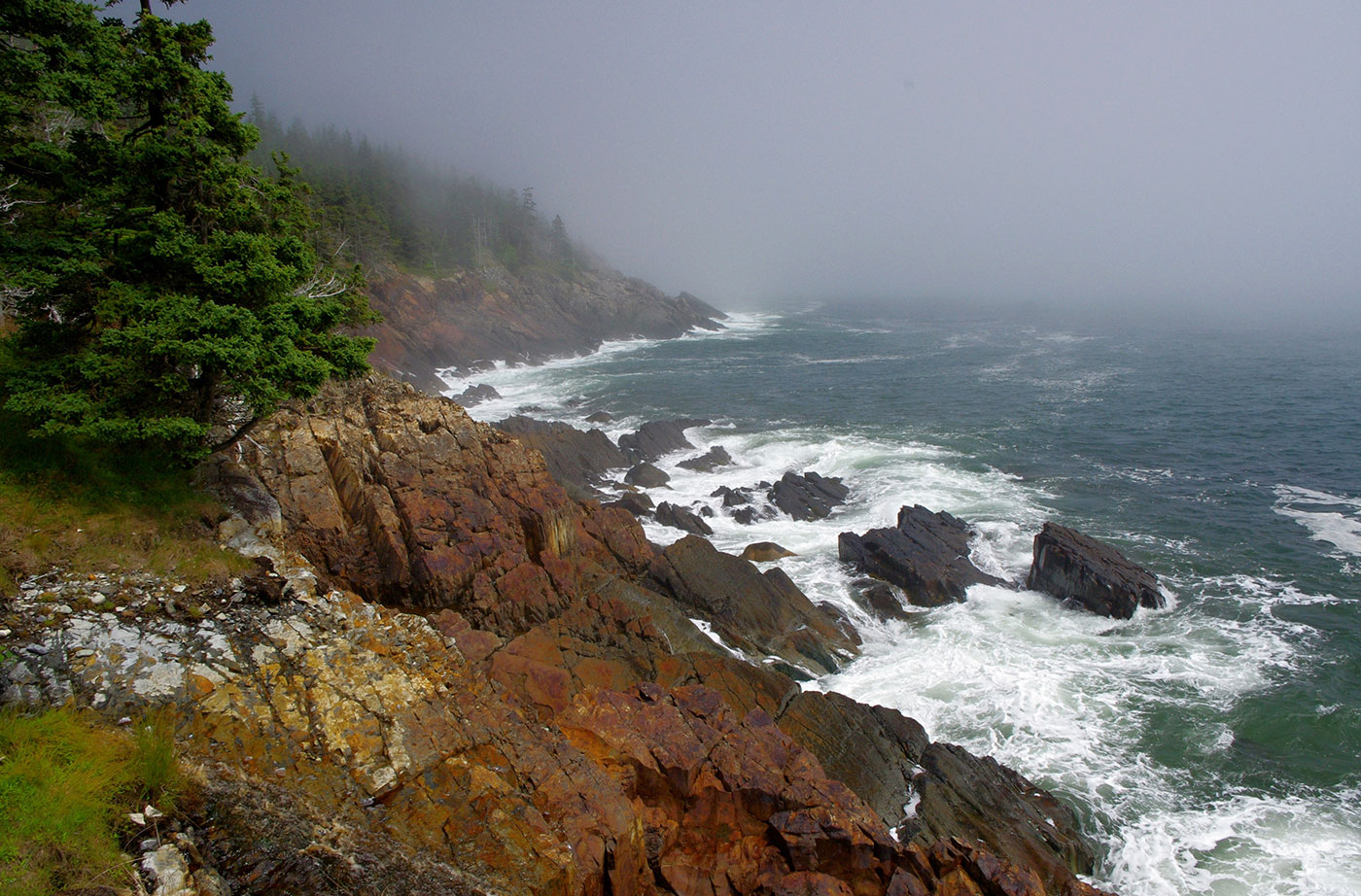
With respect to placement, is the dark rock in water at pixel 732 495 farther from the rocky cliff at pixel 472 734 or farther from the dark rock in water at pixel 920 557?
the rocky cliff at pixel 472 734

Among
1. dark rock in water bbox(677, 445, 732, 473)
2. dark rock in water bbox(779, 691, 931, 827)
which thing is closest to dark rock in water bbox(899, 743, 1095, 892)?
dark rock in water bbox(779, 691, 931, 827)

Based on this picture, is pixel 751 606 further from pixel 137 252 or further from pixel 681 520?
pixel 137 252

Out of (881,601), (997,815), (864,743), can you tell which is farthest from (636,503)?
(997,815)

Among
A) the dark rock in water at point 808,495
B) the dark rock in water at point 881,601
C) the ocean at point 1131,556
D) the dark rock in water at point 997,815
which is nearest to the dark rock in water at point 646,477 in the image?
the ocean at point 1131,556

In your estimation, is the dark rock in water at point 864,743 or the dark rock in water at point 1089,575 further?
the dark rock in water at point 1089,575

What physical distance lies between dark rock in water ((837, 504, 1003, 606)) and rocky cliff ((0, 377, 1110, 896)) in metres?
9.94

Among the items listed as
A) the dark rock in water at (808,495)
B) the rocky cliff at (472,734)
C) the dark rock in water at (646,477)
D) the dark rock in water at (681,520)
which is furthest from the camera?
the dark rock in water at (646,477)

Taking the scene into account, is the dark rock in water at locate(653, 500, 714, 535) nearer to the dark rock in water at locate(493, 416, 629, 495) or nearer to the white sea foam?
the dark rock in water at locate(493, 416, 629, 495)

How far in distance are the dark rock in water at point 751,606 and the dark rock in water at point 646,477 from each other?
40.6ft

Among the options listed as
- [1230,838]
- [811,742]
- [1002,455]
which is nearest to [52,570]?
[811,742]

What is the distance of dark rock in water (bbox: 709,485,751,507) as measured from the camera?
34.7 metres

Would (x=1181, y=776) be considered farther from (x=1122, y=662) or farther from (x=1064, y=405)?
(x=1064, y=405)

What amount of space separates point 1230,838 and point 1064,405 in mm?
46639

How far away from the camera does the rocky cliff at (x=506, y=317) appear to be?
65312mm
